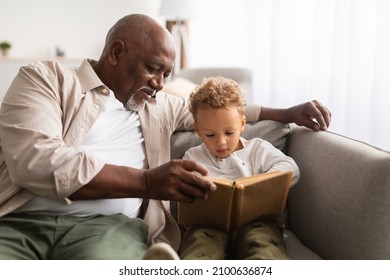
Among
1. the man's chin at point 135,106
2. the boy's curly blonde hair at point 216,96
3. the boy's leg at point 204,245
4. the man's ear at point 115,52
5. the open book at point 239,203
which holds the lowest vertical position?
the boy's leg at point 204,245

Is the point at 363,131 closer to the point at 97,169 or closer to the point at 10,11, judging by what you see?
the point at 97,169

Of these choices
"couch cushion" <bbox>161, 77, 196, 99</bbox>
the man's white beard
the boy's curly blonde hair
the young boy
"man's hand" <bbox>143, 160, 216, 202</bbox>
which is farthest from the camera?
"couch cushion" <bbox>161, 77, 196, 99</bbox>

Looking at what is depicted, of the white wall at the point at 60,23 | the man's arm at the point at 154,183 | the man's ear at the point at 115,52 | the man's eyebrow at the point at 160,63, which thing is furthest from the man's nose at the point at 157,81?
the white wall at the point at 60,23

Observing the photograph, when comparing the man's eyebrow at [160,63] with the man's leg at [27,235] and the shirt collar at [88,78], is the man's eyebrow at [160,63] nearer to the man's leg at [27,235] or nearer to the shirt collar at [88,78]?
the shirt collar at [88,78]

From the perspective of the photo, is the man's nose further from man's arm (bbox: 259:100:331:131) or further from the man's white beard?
man's arm (bbox: 259:100:331:131)

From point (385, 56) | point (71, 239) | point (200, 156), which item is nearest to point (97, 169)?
point (71, 239)

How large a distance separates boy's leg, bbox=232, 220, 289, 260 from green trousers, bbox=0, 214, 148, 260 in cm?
27

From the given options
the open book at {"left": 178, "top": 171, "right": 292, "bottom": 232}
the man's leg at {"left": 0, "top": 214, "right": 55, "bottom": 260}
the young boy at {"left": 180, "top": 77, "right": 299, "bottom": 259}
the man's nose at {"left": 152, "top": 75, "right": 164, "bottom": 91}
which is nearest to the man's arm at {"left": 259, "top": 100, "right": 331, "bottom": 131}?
the young boy at {"left": 180, "top": 77, "right": 299, "bottom": 259}

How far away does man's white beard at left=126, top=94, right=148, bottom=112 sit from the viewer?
1.46m

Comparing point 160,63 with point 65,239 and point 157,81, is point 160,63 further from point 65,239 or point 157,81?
point 65,239

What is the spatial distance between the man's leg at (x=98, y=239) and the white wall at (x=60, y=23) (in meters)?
3.15

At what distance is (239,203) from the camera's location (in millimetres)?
1175

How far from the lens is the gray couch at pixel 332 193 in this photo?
3.66 feet

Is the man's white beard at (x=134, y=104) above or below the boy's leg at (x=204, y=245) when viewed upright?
above
